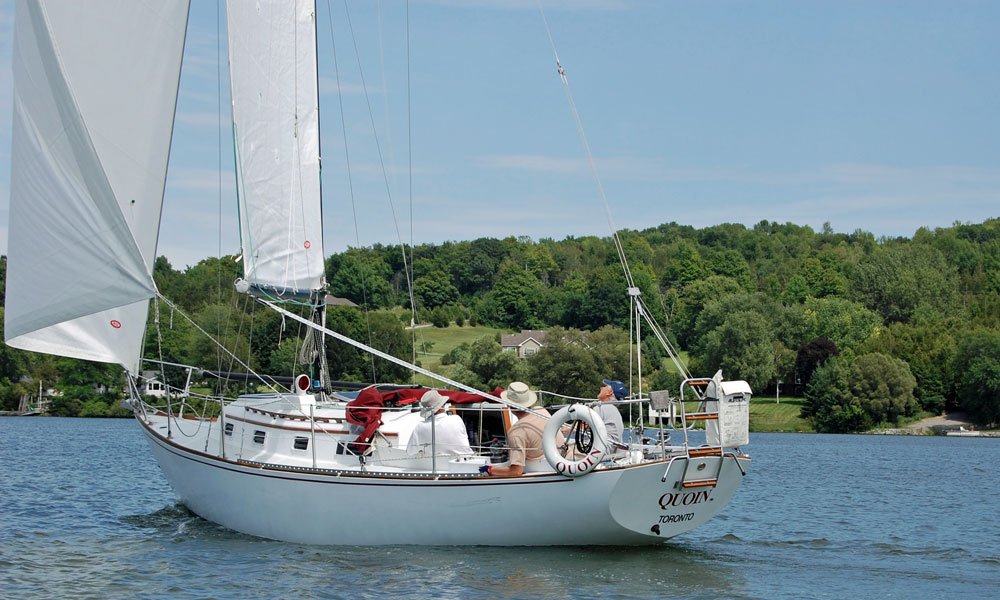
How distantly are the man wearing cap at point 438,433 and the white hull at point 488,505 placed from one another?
0.81 meters

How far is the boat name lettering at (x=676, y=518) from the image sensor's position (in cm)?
1477

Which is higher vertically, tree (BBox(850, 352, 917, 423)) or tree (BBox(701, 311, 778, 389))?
tree (BBox(701, 311, 778, 389))

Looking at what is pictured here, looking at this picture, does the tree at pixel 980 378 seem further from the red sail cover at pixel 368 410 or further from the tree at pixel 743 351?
the red sail cover at pixel 368 410

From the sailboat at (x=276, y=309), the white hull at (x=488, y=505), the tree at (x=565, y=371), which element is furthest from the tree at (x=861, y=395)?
the white hull at (x=488, y=505)

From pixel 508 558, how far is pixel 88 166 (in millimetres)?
8191

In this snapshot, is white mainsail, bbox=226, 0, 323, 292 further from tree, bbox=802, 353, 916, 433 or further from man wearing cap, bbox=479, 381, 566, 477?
tree, bbox=802, 353, 916, 433

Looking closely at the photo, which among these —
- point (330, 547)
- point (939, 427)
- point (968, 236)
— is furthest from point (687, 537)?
point (968, 236)

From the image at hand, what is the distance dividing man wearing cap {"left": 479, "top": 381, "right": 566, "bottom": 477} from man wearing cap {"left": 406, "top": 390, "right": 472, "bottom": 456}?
0.67 m

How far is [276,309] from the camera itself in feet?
53.8

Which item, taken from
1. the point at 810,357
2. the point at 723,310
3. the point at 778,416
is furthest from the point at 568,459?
the point at 723,310

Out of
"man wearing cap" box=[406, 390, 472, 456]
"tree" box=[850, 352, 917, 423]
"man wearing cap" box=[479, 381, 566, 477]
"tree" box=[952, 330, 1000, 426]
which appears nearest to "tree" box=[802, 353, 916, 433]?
"tree" box=[850, 352, 917, 423]

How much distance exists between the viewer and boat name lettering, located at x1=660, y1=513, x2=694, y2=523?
14.8 meters

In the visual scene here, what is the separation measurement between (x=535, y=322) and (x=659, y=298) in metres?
15.7

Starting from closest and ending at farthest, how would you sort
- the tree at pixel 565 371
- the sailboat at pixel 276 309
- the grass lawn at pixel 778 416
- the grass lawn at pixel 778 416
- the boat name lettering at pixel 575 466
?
the boat name lettering at pixel 575 466, the sailboat at pixel 276 309, the tree at pixel 565 371, the grass lawn at pixel 778 416, the grass lawn at pixel 778 416
